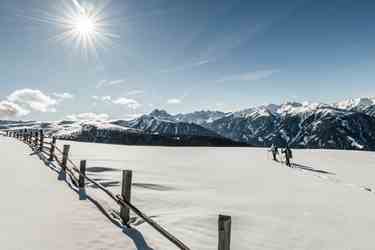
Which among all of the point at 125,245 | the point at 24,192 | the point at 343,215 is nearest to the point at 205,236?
the point at 125,245


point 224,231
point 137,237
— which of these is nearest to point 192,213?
point 137,237

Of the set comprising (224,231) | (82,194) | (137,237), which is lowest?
(137,237)

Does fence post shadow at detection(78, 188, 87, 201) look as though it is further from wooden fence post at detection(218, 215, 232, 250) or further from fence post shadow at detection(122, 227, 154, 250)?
wooden fence post at detection(218, 215, 232, 250)

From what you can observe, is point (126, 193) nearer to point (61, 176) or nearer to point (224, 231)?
point (224, 231)

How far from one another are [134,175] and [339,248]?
10.5 meters

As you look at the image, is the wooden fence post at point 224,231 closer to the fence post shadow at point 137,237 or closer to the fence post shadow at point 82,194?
the fence post shadow at point 137,237

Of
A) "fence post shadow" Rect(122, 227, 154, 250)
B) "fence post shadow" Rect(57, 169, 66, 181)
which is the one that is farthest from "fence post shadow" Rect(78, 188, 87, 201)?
"fence post shadow" Rect(122, 227, 154, 250)

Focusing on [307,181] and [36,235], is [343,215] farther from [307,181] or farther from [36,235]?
[36,235]

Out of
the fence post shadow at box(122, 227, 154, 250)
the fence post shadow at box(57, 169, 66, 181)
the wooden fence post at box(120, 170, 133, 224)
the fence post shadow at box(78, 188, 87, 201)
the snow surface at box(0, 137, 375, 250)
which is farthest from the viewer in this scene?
the fence post shadow at box(57, 169, 66, 181)

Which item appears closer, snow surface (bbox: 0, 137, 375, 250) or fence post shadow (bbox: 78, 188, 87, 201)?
snow surface (bbox: 0, 137, 375, 250)

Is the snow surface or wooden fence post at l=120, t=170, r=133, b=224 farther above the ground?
wooden fence post at l=120, t=170, r=133, b=224

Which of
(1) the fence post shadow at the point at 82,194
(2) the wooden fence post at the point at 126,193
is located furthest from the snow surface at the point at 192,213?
(2) the wooden fence post at the point at 126,193

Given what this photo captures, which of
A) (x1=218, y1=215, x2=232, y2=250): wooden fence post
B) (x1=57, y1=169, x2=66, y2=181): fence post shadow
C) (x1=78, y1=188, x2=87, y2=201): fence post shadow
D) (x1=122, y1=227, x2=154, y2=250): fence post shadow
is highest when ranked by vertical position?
(x1=218, y1=215, x2=232, y2=250): wooden fence post

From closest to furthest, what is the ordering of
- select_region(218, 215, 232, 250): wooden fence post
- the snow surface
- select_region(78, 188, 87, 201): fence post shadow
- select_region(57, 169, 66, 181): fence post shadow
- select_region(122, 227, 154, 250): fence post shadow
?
select_region(218, 215, 232, 250): wooden fence post
select_region(122, 227, 154, 250): fence post shadow
the snow surface
select_region(78, 188, 87, 201): fence post shadow
select_region(57, 169, 66, 181): fence post shadow
